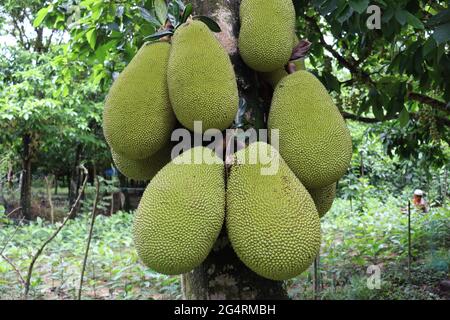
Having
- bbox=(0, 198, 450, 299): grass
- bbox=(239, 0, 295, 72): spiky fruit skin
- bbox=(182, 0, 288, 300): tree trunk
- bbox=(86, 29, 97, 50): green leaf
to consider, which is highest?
bbox=(86, 29, 97, 50): green leaf

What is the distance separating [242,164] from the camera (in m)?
0.78

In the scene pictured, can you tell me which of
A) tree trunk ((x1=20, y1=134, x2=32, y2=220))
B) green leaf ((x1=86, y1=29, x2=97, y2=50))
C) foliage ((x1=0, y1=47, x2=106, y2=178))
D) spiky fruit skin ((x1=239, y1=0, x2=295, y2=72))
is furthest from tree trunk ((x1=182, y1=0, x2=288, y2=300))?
tree trunk ((x1=20, y1=134, x2=32, y2=220))

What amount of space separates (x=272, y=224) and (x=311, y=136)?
218 millimetres

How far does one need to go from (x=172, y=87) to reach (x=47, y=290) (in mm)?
2106

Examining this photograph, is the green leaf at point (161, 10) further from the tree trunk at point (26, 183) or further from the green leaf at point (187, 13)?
the tree trunk at point (26, 183)

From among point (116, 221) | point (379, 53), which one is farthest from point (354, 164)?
point (379, 53)

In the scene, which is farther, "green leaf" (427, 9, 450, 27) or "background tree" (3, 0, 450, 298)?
"green leaf" (427, 9, 450, 27)

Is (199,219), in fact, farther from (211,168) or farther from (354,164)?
(354,164)

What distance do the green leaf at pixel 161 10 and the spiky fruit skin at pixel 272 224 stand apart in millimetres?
430

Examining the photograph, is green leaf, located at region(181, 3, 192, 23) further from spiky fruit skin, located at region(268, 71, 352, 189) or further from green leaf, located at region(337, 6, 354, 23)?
green leaf, located at region(337, 6, 354, 23)

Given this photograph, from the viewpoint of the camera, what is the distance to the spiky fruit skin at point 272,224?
0.68 m

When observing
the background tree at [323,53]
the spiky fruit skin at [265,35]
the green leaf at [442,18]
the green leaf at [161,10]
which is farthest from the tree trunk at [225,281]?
the green leaf at [442,18]

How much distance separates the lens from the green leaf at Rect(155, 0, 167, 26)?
3.10ft

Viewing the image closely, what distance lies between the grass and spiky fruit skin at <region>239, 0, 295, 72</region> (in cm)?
179
